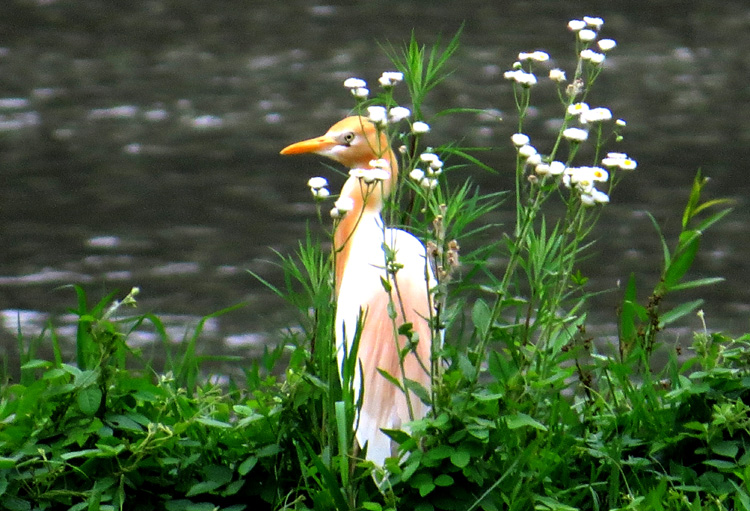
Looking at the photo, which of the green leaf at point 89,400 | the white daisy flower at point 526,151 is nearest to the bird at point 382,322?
the white daisy flower at point 526,151

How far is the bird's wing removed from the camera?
2.51m

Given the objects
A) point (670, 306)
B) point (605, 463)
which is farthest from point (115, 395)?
point (670, 306)

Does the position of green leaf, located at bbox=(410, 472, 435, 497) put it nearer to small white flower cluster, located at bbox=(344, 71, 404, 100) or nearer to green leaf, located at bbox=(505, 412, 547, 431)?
green leaf, located at bbox=(505, 412, 547, 431)

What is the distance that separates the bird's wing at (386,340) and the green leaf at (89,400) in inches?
18.8

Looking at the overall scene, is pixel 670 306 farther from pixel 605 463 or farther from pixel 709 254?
pixel 605 463

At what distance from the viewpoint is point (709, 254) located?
5.36 m

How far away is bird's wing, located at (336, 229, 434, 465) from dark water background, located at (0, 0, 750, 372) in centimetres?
198

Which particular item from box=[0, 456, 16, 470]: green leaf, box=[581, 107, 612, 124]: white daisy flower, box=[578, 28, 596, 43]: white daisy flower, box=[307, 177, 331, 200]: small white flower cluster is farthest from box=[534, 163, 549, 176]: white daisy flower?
box=[0, 456, 16, 470]: green leaf

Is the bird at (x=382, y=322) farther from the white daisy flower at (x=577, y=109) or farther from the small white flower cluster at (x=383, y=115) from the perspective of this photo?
the white daisy flower at (x=577, y=109)

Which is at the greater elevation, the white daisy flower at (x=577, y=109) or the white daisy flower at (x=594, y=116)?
the white daisy flower at (x=594, y=116)

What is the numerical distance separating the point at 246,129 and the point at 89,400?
174 inches

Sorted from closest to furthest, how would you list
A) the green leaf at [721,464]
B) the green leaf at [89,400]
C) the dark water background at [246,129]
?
the green leaf at [89,400], the green leaf at [721,464], the dark water background at [246,129]

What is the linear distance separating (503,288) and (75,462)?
862 millimetres

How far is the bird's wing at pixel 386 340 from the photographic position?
2.51m
